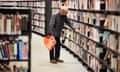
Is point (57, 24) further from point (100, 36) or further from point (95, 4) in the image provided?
point (100, 36)

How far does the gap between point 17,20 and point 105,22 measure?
1681mm

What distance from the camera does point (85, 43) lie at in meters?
8.22

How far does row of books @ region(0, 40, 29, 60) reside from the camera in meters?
5.82

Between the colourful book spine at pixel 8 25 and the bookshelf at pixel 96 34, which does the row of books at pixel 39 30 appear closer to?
the bookshelf at pixel 96 34

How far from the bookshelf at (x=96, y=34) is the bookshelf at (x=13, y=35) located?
1.45 m

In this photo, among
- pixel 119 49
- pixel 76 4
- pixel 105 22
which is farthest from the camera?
pixel 76 4

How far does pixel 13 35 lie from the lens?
19.1 feet

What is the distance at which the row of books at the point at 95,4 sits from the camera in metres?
5.60

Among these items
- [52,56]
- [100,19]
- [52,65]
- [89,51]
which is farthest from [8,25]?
[52,56]

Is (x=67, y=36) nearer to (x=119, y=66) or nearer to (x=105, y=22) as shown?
(x=105, y=22)

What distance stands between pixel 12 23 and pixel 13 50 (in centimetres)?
48

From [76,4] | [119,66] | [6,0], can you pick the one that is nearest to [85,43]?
[76,4]

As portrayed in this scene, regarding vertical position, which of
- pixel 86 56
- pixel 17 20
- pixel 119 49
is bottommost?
pixel 86 56

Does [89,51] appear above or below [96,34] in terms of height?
below
